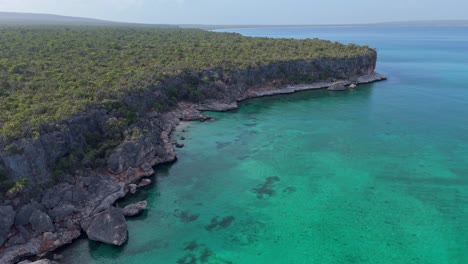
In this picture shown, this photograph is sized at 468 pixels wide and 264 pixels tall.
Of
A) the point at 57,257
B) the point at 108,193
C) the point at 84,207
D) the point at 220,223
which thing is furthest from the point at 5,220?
the point at 220,223

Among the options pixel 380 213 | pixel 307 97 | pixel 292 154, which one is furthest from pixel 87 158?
pixel 307 97

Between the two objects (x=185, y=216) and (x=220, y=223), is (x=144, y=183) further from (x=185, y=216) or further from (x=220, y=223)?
(x=220, y=223)

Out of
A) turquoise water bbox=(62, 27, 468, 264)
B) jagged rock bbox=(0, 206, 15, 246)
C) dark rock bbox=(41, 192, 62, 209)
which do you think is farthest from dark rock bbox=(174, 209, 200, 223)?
jagged rock bbox=(0, 206, 15, 246)

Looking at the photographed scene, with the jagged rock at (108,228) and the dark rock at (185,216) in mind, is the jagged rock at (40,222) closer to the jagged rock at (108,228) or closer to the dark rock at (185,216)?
the jagged rock at (108,228)

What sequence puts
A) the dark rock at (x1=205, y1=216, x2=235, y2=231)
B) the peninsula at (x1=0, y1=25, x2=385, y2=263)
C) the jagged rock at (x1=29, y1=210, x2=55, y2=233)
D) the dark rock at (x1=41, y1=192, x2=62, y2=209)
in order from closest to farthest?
1. the jagged rock at (x1=29, y1=210, x2=55, y2=233)
2. the peninsula at (x1=0, y1=25, x2=385, y2=263)
3. the dark rock at (x1=41, y1=192, x2=62, y2=209)
4. the dark rock at (x1=205, y1=216, x2=235, y2=231)

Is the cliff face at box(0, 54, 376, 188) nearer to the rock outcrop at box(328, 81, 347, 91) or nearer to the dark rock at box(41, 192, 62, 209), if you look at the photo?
the dark rock at box(41, 192, 62, 209)

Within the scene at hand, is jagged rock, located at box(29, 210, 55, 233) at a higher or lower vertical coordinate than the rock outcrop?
lower
